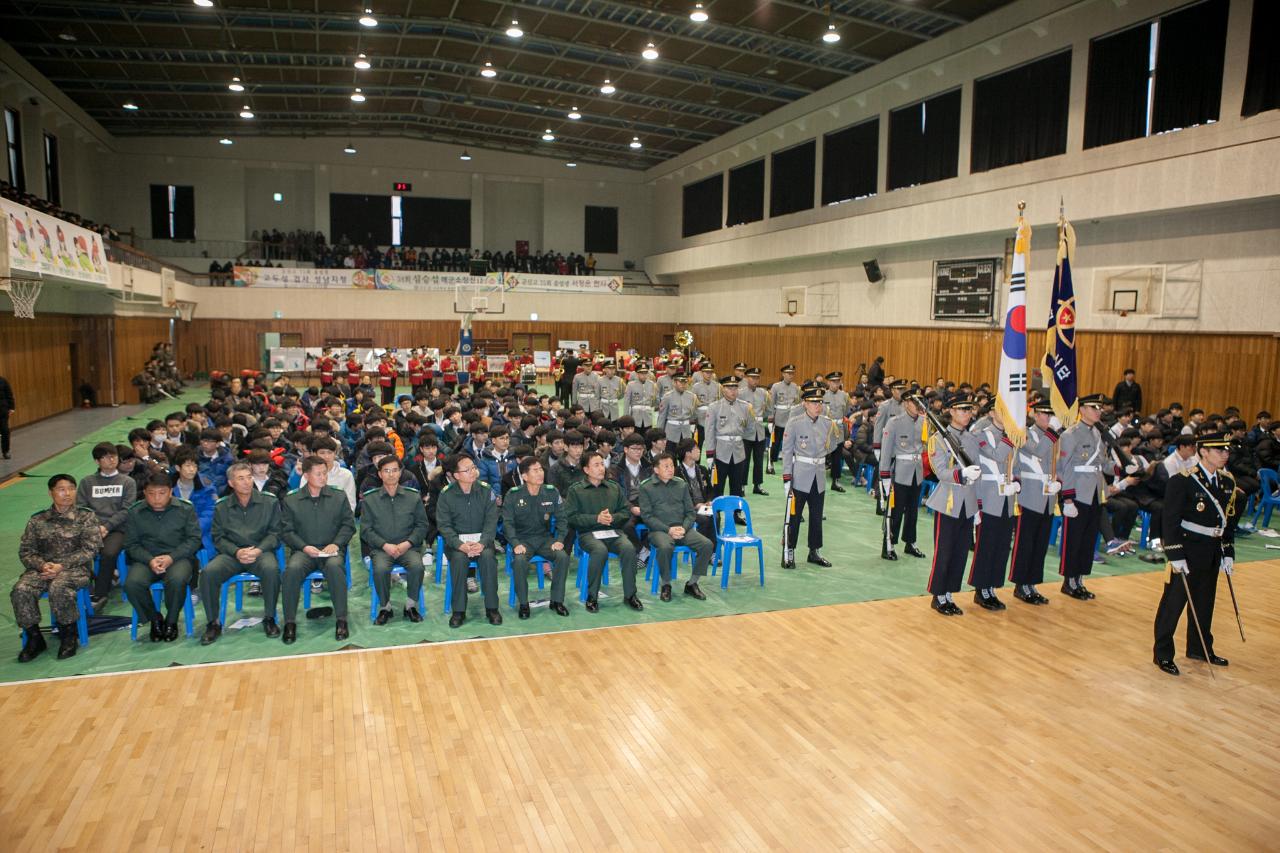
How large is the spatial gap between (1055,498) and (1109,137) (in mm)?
12173

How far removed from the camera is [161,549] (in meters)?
6.90

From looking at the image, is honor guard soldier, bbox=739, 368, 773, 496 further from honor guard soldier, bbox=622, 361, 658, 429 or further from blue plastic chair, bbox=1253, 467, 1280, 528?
blue plastic chair, bbox=1253, 467, 1280, 528

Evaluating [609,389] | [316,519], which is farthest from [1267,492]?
[316,519]

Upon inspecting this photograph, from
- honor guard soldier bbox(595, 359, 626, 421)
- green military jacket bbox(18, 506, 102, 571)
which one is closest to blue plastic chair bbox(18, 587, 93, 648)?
green military jacket bbox(18, 506, 102, 571)

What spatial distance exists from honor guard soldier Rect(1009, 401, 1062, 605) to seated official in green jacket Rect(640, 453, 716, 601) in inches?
122

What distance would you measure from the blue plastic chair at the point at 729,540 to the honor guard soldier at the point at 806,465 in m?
0.48

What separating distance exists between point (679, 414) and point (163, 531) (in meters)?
8.14

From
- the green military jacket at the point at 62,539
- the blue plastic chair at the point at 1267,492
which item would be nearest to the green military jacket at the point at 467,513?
the green military jacket at the point at 62,539

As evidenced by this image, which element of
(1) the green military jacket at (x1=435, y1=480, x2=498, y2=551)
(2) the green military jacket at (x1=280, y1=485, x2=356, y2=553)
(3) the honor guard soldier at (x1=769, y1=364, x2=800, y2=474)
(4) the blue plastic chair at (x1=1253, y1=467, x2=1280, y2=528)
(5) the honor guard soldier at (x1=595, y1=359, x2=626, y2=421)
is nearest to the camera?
(2) the green military jacket at (x1=280, y1=485, x2=356, y2=553)

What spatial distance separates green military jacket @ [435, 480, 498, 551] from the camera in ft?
24.4

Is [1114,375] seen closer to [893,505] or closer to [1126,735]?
[893,505]

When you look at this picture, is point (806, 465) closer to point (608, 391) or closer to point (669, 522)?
point (669, 522)

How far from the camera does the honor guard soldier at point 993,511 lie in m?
7.75

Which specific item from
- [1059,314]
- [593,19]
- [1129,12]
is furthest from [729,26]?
[1059,314]
